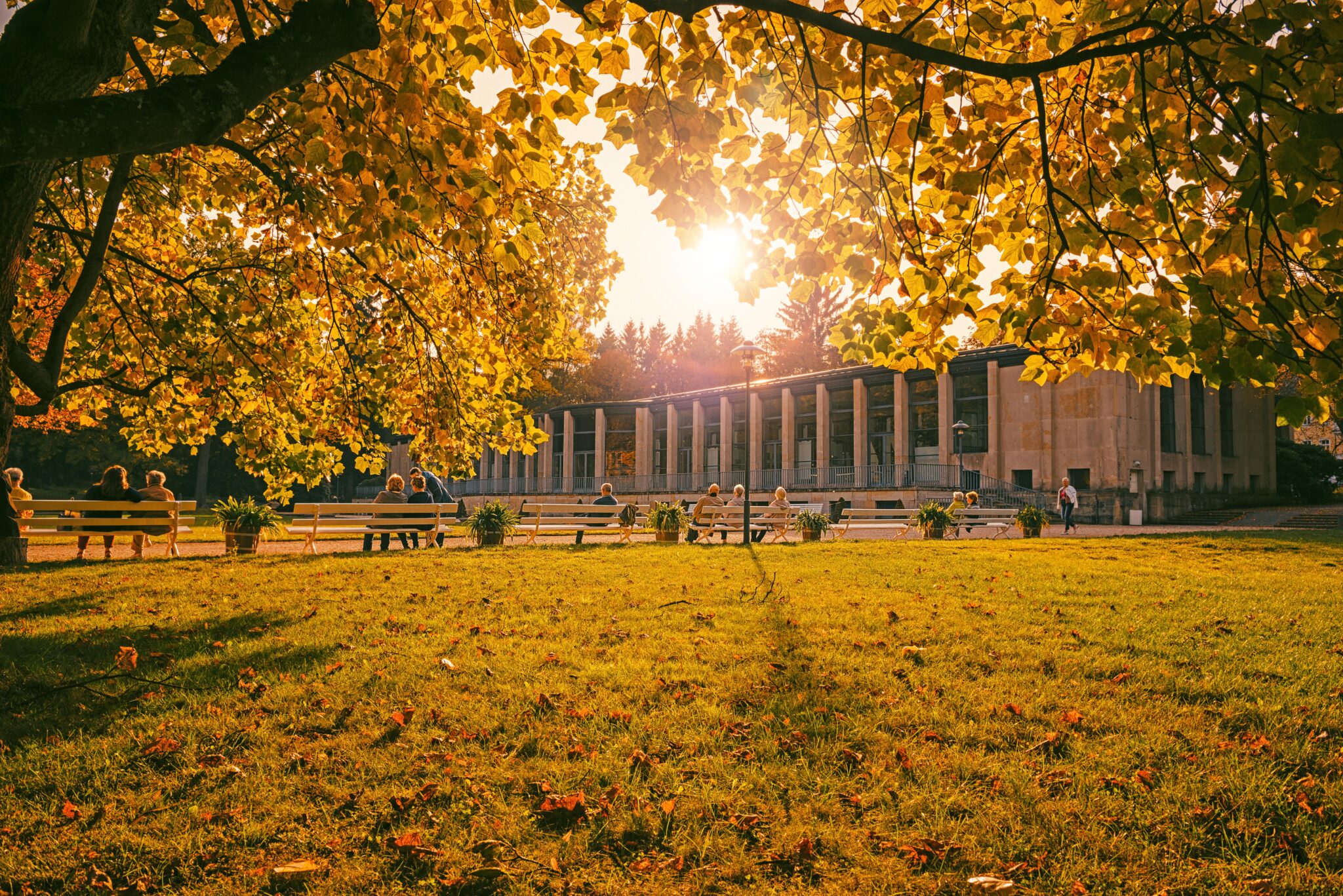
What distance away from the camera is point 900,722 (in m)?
4.43

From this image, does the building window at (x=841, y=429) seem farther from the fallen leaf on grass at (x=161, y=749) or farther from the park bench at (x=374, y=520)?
the fallen leaf on grass at (x=161, y=749)

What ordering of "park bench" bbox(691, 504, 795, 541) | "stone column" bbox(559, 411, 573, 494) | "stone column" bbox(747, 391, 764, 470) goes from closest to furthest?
"park bench" bbox(691, 504, 795, 541)
"stone column" bbox(747, 391, 764, 470)
"stone column" bbox(559, 411, 573, 494)

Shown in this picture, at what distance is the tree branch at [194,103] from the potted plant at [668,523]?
15176 millimetres

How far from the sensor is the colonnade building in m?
33.3

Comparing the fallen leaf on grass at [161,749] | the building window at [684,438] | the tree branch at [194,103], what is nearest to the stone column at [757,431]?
the building window at [684,438]

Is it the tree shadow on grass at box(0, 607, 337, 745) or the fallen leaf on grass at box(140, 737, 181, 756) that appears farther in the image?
the tree shadow on grass at box(0, 607, 337, 745)

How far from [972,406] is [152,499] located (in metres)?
34.6

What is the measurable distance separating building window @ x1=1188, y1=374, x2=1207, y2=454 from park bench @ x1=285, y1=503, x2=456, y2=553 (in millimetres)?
37130

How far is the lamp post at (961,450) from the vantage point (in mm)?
30058

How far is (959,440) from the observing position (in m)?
33.1

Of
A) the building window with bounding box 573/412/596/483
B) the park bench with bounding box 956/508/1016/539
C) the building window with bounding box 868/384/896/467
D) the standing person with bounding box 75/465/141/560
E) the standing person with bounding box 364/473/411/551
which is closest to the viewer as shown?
the standing person with bounding box 75/465/141/560

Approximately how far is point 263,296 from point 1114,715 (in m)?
8.76

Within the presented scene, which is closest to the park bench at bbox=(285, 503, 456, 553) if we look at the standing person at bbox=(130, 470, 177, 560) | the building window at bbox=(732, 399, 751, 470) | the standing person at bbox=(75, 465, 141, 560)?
the standing person at bbox=(130, 470, 177, 560)

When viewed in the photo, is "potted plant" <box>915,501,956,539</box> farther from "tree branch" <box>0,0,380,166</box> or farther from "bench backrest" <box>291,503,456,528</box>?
"tree branch" <box>0,0,380,166</box>
